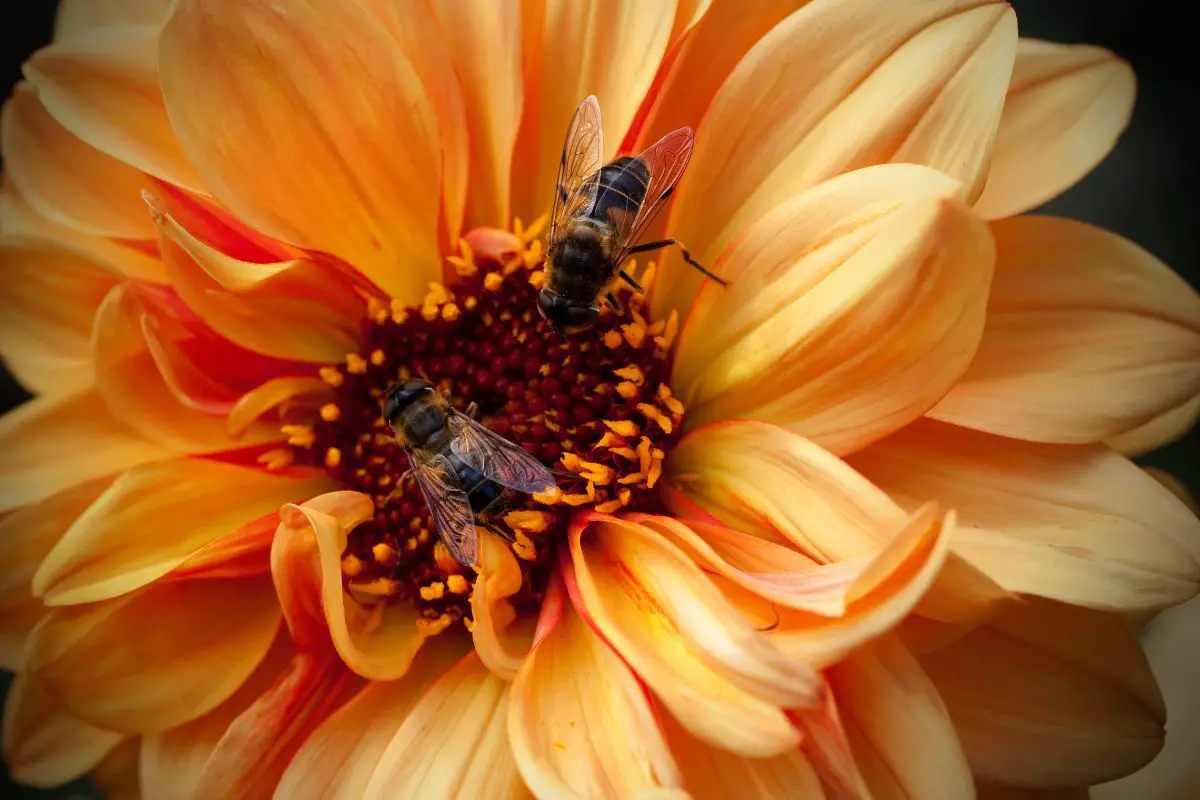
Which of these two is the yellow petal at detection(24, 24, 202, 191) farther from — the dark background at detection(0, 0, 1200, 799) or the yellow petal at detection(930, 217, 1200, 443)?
the yellow petal at detection(930, 217, 1200, 443)

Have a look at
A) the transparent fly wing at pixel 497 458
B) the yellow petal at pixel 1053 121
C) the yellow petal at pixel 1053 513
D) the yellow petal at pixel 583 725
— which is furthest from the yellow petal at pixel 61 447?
the yellow petal at pixel 1053 121

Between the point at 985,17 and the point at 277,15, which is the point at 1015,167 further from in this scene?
the point at 277,15

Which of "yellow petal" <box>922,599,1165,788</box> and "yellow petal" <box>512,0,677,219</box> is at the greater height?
"yellow petal" <box>512,0,677,219</box>

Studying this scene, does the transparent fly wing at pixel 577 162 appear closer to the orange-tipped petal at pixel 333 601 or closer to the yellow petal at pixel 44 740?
the orange-tipped petal at pixel 333 601

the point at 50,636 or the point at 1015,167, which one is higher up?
Result: the point at 1015,167

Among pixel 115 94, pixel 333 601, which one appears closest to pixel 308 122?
pixel 115 94

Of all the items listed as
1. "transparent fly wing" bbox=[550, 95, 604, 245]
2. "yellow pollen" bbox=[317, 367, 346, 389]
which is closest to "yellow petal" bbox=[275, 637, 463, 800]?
"yellow pollen" bbox=[317, 367, 346, 389]

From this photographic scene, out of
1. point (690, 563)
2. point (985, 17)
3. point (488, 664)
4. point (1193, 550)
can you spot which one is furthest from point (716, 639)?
point (985, 17)
